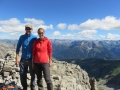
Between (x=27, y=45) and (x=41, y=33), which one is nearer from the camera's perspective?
(x=41, y=33)

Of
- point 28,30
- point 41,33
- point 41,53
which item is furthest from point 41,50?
point 28,30

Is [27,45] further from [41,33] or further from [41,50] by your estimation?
[41,33]

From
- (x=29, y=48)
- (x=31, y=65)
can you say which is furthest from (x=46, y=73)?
(x=29, y=48)

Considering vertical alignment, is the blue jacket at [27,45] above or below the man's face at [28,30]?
below

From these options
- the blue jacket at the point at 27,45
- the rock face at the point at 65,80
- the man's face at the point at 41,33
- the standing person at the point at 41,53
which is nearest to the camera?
the man's face at the point at 41,33

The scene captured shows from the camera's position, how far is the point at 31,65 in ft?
54.6

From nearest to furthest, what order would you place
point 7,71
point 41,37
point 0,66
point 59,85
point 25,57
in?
point 41,37 → point 25,57 → point 59,85 → point 7,71 → point 0,66

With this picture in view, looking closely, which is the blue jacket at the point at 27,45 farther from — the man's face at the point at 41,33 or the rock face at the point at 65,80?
the rock face at the point at 65,80

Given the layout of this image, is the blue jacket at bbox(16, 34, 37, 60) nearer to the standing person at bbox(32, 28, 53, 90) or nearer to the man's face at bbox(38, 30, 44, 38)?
the standing person at bbox(32, 28, 53, 90)

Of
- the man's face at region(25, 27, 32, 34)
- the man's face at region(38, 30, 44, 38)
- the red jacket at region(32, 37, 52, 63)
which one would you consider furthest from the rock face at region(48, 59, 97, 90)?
the man's face at region(38, 30, 44, 38)

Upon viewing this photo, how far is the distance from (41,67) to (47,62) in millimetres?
763

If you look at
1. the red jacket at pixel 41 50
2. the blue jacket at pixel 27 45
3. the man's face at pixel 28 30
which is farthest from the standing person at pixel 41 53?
the man's face at pixel 28 30

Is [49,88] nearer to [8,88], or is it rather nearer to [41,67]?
[41,67]

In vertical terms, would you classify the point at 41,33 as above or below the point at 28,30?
below
